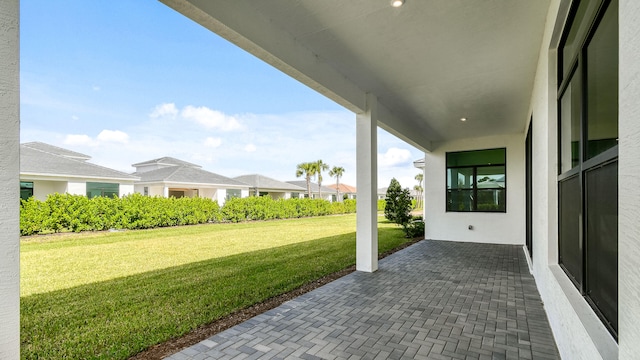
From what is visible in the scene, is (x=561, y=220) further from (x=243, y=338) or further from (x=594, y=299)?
(x=243, y=338)

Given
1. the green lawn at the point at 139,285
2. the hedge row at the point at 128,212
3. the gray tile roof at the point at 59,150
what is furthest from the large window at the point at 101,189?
the green lawn at the point at 139,285

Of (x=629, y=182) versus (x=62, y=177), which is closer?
(x=629, y=182)

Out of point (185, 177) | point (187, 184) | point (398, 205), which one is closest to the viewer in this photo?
point (398, 205)

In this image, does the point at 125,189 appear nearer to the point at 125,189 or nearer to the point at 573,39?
the point at 125,189

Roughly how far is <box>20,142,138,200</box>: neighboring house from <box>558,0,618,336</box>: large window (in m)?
15.9

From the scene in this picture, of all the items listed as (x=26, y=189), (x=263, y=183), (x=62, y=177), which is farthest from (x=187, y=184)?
(x=263, y=183)

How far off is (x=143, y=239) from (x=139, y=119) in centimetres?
2110

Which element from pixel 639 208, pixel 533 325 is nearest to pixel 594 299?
pixel 639 208

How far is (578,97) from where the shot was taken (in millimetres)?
2088

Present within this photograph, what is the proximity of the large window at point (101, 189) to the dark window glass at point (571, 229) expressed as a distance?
1872 cm

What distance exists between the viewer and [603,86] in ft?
5.19

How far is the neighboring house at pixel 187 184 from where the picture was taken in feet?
72.0

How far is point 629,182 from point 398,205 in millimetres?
10984

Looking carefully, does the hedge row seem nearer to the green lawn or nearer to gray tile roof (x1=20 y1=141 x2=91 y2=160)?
the green lawn
